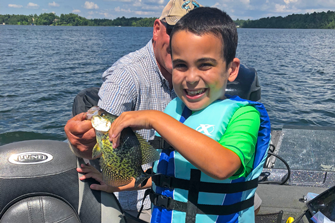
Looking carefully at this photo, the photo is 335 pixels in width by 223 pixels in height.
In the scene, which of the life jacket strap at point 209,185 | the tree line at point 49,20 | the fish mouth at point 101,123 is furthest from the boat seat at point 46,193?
the tree line at point 49,20

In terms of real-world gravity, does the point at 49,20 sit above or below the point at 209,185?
above

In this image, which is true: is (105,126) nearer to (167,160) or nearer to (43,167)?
(167,160)

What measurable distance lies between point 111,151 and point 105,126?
16 cm

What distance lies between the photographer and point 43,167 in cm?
241

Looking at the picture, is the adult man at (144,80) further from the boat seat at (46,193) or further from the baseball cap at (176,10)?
the boat seat at (46,193)

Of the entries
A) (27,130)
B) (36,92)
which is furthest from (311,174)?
(36,92)

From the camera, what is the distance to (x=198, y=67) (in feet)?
5.70

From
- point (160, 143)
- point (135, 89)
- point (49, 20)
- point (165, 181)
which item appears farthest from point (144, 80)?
point (49, 20)

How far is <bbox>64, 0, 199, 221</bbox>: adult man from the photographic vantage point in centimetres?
249

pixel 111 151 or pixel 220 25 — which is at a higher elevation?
pixel 220 25

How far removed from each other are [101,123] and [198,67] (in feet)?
2.18

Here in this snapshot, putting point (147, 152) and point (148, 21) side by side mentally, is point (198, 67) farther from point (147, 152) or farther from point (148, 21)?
point (148, 21)

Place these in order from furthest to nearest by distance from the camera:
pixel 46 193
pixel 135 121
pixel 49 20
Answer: pixel 49 20 < pixel 46 193 < pixel 135 121

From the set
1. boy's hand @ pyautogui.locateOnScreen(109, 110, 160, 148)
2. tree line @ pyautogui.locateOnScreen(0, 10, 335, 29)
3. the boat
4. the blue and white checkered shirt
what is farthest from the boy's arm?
tree line @ pyautogui.locateOnScreen(0, 10, 335, 29)
